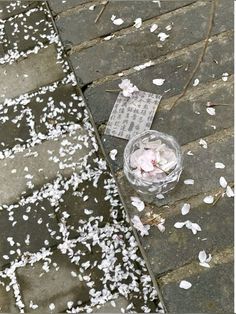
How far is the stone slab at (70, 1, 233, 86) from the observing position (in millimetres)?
2551

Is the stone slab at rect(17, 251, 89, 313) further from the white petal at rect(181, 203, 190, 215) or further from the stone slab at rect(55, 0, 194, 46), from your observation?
the stone slab at rect(55, 0, 194, 46)

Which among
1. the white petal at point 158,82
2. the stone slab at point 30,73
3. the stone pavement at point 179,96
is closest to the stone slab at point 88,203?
the stone pavement at point 179,96

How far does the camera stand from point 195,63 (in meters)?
2.47

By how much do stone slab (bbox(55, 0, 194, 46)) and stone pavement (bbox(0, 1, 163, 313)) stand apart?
104 millimetres

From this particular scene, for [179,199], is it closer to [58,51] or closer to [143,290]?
[143,290]

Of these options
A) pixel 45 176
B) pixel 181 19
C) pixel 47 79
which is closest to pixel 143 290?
pixel 45 176

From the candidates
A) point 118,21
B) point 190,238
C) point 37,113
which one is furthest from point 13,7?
point 190,238

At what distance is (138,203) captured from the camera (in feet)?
7.09

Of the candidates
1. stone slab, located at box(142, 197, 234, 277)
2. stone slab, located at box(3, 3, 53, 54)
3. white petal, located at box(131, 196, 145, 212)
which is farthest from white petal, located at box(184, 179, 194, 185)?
stone slab, located at box(3, 3, 53, 54)

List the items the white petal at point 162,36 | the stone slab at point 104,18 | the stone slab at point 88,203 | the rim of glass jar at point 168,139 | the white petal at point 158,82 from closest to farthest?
the rim of glass jar at point 168,139 → the stone slab at point 88,203 → the white petal at point 158,82 → the white petal at point 162,36 → the stone slab at point 104,18

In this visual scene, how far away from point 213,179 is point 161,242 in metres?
0.39

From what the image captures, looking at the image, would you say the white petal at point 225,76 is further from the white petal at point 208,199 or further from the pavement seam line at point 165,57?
the white petal at point 208,199

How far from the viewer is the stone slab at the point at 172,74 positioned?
242 cm

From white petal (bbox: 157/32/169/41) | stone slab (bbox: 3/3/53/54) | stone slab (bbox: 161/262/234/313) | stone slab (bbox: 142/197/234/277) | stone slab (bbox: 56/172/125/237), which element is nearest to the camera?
stone slab (bbox: 161/262/234/313)
